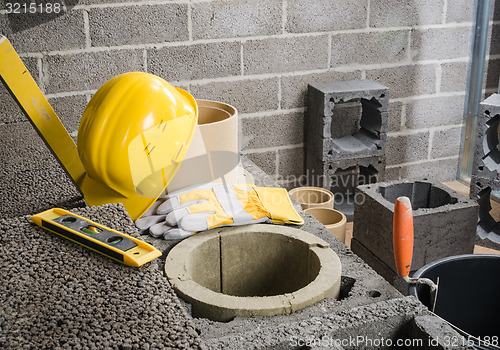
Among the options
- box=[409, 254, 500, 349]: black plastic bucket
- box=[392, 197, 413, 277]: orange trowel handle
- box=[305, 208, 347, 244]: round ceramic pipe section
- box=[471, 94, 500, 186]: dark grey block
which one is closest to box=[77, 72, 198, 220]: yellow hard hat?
box=[392, 197, 413, 277]: orange trowel handle

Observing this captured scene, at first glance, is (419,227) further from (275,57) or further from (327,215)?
(275,57)

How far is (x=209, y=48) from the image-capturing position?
10.5 feet

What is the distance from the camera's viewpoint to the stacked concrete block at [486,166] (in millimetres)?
3039

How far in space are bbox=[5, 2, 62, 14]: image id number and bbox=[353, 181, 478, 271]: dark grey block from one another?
1895 mm

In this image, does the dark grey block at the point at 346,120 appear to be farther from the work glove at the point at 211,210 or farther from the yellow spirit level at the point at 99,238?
the yellow spirit level at the point at 99,238

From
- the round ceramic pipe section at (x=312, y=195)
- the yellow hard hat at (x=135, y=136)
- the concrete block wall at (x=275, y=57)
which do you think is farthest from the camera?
the round ceramic pipe section at (x=312, y=195)

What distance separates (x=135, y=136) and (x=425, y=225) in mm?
1532

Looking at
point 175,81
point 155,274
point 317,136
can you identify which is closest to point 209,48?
point 175,81

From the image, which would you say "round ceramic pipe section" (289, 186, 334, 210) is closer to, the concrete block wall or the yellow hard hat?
the concrete block wall

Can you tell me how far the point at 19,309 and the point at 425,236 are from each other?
2007mm

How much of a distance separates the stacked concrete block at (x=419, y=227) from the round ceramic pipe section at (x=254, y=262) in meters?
0.87

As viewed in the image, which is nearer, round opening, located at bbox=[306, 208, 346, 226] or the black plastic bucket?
the black plastic bucket

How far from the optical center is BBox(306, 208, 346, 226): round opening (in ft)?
9.70
